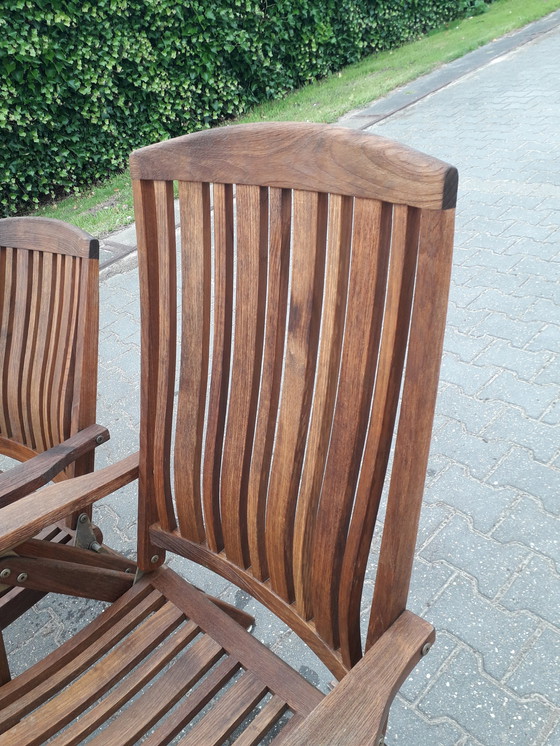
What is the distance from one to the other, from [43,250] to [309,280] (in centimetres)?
108

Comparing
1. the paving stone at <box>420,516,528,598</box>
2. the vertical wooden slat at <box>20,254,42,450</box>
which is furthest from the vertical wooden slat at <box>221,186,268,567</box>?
the paving stone at <box>420,516,528,598</box>

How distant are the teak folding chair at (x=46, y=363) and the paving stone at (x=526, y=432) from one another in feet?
5.38

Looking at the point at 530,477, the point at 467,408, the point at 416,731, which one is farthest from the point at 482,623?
the point at 467,408

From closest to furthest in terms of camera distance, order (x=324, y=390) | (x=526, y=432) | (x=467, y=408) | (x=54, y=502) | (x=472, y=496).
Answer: (x=324, y=390)
(x=54, y=502)
(x=472, y=496)
(x=526, y=432)
(x=467, y=408)

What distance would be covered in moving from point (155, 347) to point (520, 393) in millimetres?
1955

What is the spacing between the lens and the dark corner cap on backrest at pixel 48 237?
1.67 meters

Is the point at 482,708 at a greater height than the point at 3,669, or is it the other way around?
the point at 3,669

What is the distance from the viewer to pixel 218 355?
1271mm

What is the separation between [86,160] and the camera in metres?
6.54

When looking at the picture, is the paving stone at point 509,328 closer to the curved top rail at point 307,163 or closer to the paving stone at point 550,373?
the paving stone at point 550,373

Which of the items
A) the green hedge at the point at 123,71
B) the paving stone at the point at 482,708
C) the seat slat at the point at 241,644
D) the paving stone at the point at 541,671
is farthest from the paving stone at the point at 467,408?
the green hedge at the point at 123,71

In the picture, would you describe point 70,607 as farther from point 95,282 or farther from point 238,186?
point 238,186

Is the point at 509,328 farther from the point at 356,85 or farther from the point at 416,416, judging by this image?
the point at 356,85

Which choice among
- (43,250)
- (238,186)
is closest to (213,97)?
(43,250)
